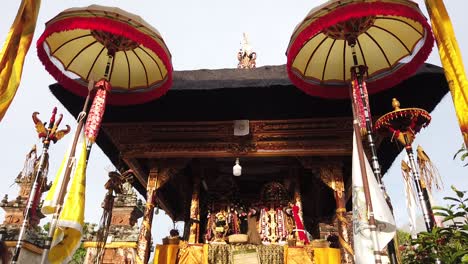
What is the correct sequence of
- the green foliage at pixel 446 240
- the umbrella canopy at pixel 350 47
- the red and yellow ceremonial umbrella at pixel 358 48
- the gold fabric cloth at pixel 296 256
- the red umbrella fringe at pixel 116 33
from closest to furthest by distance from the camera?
the green foliage at pixel 446 240 < the red and yellow ceremonial umbrella at pixel 358 48 < the umbrella canopy at pixel 350 47 < the red umbrella fringe at pixel 116 33 < the gold fabric cloth at pixel 296 256

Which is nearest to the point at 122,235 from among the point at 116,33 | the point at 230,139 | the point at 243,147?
the point at 230,139

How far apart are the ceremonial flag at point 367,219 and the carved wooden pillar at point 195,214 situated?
16.8 ft

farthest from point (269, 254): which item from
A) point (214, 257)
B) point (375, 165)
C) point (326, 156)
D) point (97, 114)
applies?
point (97, 114)

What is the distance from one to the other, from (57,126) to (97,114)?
65cm

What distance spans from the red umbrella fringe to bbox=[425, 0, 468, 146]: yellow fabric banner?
4.51 meters

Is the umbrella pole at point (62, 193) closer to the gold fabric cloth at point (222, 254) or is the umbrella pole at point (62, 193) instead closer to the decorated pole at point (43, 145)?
the decorated pole at point (43, 145)

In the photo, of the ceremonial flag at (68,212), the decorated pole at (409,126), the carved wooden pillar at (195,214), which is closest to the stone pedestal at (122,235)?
the carved wooden pillar at (195,214)

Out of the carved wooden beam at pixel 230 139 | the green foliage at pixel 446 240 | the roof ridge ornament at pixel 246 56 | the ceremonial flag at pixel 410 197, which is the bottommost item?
the green foliage at pixel 446 240

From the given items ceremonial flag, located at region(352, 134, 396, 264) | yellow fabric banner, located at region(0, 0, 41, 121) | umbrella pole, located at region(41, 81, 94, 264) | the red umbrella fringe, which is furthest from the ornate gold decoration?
yellow fabric banner, located at region(0, 0, 41, 121)

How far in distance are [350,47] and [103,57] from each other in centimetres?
520

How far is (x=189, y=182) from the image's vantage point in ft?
35.0

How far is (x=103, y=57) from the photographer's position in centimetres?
722

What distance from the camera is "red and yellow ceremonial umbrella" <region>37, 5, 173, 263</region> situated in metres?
5.73

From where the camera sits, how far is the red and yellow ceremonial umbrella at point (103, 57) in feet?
18.8
